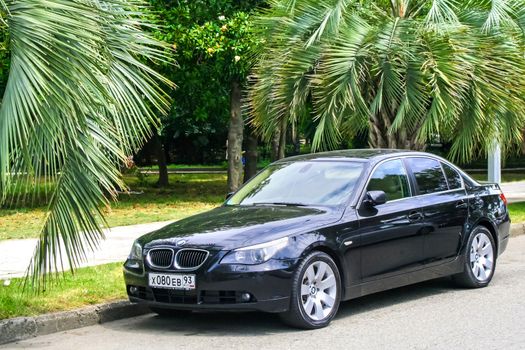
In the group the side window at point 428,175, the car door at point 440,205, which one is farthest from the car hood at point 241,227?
the side window at point 428,175

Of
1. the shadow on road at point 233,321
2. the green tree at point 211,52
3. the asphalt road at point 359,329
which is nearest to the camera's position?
the asphalt road at point 359,329

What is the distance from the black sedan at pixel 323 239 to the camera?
756cm

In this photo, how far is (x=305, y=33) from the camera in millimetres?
14656

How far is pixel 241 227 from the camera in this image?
7902 millimetres

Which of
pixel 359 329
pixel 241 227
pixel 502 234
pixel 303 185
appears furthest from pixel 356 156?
pixel 502 234

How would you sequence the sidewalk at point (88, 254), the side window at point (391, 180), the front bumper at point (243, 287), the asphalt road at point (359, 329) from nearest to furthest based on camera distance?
the asphalt road at point (359, 329)
the front bumper at point (243, 287)
the side window at point (391, 180)
the sidewalk at point (88, 254)

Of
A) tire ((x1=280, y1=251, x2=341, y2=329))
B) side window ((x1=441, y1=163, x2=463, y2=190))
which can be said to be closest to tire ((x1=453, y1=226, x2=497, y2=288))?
side window ((x1=441, y1=163, x2=463, y2=190))

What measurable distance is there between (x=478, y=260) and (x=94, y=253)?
422 centimetres

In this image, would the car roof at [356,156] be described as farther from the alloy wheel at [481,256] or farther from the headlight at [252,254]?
the headlight at [252,254]

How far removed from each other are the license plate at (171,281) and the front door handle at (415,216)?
2.44 m

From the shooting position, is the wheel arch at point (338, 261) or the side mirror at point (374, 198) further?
the side mirror at point (374, 198)

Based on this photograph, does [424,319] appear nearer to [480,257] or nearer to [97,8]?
[480,257]

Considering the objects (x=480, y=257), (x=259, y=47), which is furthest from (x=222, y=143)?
(x=480, y=257)

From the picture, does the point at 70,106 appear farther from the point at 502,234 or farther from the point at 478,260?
the point at 502,234
